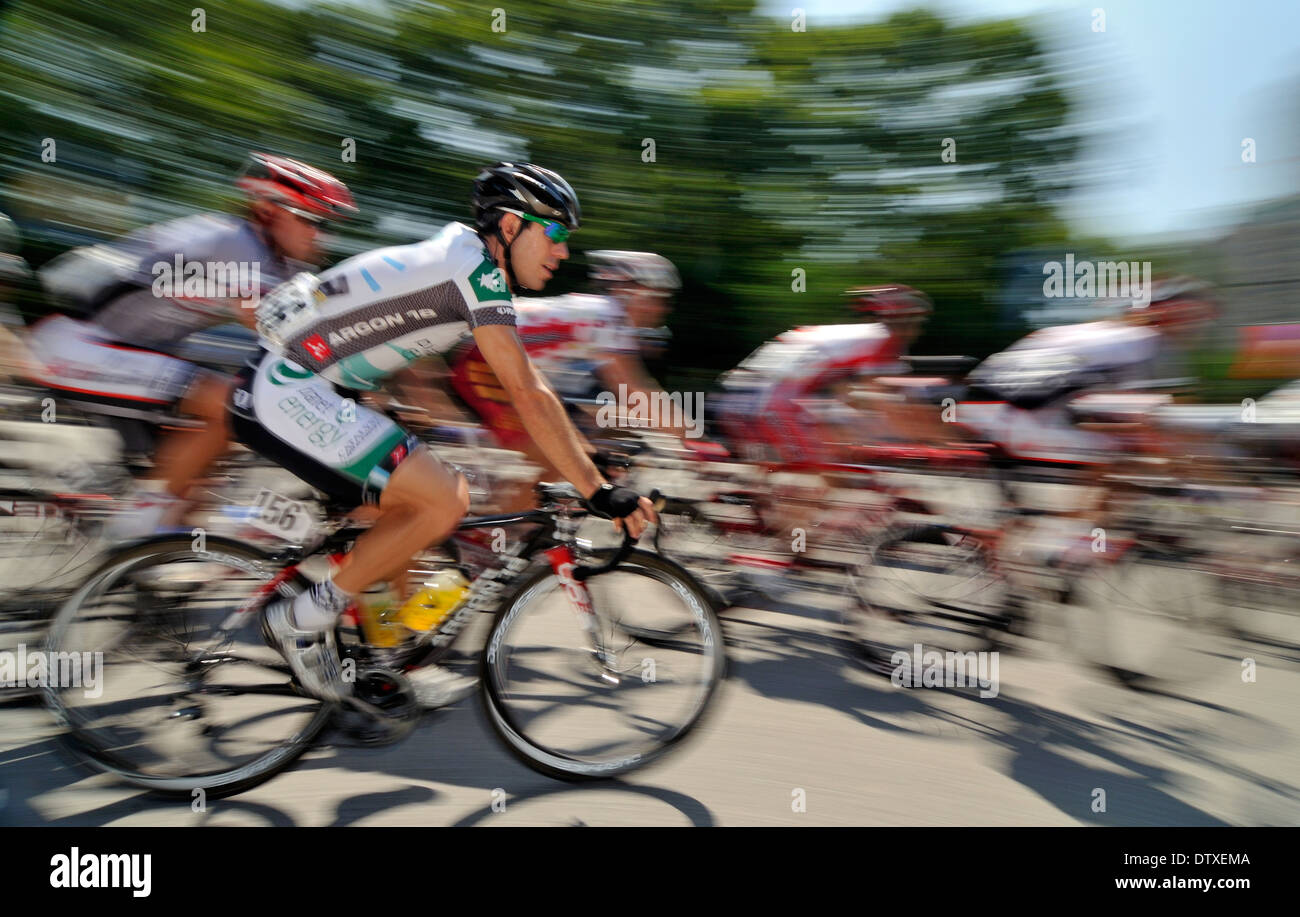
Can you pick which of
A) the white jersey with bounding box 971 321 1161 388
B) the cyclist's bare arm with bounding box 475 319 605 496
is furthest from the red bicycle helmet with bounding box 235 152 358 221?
the white jersey with bounding box 971 321 1161 388

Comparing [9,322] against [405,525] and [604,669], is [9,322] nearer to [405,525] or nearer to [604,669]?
[405,525]

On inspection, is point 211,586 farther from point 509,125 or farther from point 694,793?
point 509,125

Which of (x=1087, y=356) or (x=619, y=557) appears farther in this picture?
(x=1087, y=356)

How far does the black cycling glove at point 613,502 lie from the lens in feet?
8.77

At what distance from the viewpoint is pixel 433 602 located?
2.96 m

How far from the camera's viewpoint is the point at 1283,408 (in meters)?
6.57

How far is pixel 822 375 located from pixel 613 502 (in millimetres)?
2847

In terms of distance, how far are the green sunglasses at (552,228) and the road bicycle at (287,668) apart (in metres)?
0.82

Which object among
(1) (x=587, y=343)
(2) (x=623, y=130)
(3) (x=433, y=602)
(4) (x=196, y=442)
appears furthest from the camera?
(2) (x=623, y=130)

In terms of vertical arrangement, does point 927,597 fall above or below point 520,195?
below

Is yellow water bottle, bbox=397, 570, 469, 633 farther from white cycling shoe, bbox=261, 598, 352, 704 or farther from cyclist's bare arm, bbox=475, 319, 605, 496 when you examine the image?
cyclist's bare arm, bbox=475, 319, 605, 496

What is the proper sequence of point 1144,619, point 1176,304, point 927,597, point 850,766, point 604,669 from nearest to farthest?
point 604,669
point 850,766
point 1144,619
point 927,597
point 1176,304

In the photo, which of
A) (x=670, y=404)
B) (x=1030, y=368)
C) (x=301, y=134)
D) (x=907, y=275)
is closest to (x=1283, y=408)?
(x=1030, y=368)

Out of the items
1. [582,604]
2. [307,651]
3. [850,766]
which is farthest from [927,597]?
[307,651]
